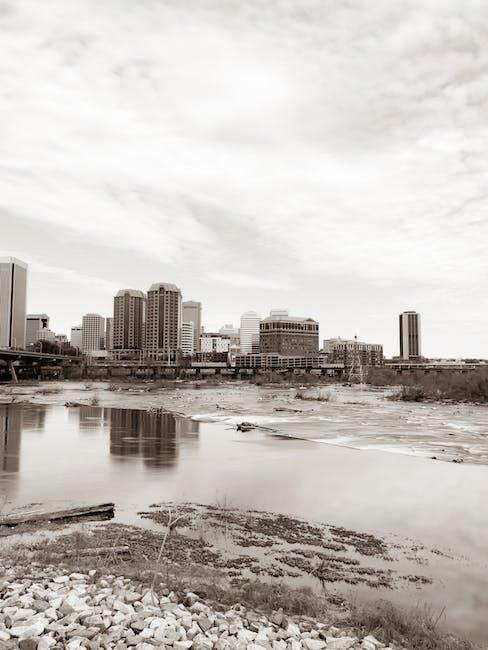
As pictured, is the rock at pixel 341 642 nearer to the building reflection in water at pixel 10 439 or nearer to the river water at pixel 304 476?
the river water at pixel 304 476

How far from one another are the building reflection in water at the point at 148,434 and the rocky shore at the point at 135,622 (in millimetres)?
17046

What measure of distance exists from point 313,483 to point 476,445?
18532mm

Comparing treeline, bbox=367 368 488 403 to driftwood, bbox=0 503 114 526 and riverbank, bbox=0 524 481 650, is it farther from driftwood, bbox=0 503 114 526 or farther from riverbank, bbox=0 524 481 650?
riverbank, bbox=0 524 481 650

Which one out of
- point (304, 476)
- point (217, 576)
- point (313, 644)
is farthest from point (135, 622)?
point (304, 476)

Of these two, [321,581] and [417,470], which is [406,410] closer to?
[417,470]

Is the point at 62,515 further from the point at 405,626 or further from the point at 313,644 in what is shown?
the point at 405,626

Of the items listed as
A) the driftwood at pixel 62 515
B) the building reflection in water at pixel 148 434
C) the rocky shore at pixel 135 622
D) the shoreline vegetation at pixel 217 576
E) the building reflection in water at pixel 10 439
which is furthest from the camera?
the building reflection in water at pixel 148 434

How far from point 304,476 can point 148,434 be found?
737 inches

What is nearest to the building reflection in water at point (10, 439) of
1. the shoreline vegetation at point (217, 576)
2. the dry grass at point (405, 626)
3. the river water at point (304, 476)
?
the river water at point (304, 476)

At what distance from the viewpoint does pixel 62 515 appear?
15922 millimetres

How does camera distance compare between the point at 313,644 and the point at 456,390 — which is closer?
the point at 313,644

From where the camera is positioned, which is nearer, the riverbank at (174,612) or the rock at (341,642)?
the riverbank at (174,612)

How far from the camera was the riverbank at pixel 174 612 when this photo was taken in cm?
791

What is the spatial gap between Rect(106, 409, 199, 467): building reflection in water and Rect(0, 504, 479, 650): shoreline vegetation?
1209cm
